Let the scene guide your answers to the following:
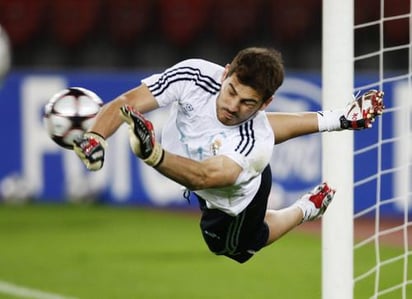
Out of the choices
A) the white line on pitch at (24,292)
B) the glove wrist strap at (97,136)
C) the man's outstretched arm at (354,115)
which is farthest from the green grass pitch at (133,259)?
the glove wrist strap at (97,136)

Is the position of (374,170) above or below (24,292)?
above

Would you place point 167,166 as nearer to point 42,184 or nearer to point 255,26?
point 42,184

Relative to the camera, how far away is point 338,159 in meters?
6.08

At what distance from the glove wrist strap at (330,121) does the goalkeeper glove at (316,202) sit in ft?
1.14

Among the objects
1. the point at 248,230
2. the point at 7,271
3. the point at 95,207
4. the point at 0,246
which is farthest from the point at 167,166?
the point at 95,207

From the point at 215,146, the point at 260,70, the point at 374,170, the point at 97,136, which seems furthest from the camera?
the point at 374,170

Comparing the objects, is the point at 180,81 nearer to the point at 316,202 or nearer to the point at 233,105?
the point at 233,105

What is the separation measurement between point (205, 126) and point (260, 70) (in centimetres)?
42

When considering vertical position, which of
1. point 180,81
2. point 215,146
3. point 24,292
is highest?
point 180,81

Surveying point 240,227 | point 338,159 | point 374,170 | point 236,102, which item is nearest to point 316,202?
point 240,227

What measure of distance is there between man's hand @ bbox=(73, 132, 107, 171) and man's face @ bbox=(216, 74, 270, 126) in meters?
0.67

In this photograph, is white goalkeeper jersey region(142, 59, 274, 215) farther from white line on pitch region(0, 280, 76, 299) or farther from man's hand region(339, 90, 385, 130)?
white line on pitch region(0, 280, 76, 299)

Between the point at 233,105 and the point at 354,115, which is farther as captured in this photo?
the point at 354,115

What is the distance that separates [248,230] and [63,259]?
399 cm
